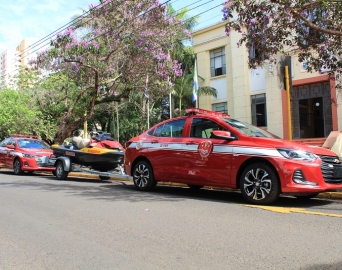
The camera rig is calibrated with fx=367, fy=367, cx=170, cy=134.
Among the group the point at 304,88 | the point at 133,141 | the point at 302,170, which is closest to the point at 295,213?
the point at 302,170

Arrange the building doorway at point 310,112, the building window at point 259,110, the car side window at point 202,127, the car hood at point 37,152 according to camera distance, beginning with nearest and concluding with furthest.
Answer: the car side window at point 202,127
the car hood at point 37,152
the building doorway at point 310,112
the building window at point 259,110

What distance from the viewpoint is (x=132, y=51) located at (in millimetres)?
15969

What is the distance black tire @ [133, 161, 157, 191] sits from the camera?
8742 millimetres

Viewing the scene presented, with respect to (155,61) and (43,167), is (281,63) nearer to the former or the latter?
(155,61)

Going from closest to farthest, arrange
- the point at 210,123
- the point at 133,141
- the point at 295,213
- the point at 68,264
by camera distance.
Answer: the point at 68,264, the point at 295,213, the point at 210,123, the point at 133,141

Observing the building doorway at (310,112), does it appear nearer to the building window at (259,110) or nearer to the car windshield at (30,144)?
the building window at (259,110)

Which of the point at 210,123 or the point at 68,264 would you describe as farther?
the point at 210,123

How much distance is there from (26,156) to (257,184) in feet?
34.4

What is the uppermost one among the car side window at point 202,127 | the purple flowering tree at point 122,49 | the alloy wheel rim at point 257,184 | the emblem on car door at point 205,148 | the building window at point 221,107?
the purple flowering tree at point 122,49

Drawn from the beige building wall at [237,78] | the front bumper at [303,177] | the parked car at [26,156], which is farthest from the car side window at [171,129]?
the beige building wall at [237,78]

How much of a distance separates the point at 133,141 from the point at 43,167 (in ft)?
21.4

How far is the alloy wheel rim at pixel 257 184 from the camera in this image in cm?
670

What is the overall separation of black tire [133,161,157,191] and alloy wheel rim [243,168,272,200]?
2583 millimetres

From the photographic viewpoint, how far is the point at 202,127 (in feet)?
26.3
